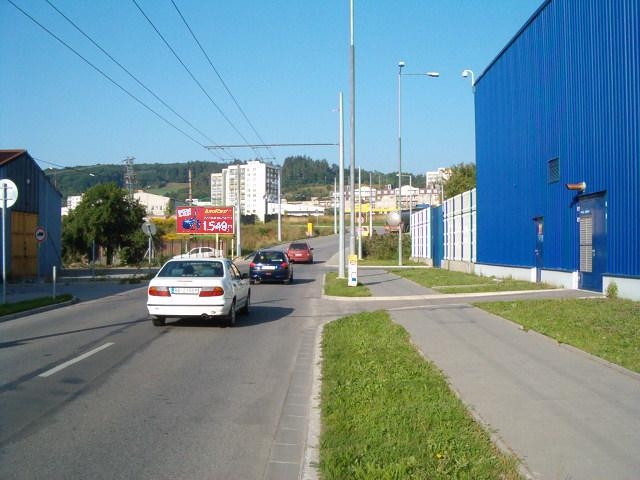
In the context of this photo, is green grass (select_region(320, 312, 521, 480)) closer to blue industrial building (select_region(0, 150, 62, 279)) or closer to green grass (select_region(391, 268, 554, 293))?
green grass (select_region(391, 268, 554, 293))

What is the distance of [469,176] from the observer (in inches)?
3078

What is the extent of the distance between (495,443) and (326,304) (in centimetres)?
1515

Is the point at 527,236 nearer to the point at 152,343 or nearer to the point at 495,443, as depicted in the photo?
the point at 152,343

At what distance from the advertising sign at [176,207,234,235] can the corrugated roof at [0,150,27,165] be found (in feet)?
73.5

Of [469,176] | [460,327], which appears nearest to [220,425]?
[460,327]

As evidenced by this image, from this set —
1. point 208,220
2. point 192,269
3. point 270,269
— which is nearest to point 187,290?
point 192,269

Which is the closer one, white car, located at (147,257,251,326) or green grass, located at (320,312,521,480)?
green grass, located at (320,312,521,480)

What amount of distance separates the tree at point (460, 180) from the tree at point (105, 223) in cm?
3501

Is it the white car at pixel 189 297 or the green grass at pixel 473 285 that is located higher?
the white car at pixel 189 297

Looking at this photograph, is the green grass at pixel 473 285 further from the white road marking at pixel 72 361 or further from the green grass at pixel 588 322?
the white road marking at pixel 72 361

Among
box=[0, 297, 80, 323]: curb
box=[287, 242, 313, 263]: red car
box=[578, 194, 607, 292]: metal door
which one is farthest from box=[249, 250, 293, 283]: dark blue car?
box=[287, 242, 313, 263]: red car

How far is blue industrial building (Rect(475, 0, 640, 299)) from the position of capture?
1702cm

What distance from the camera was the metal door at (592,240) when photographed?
725 inches

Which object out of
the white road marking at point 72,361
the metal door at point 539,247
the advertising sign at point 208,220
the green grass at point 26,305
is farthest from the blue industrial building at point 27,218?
the white road marking at point 72,361
